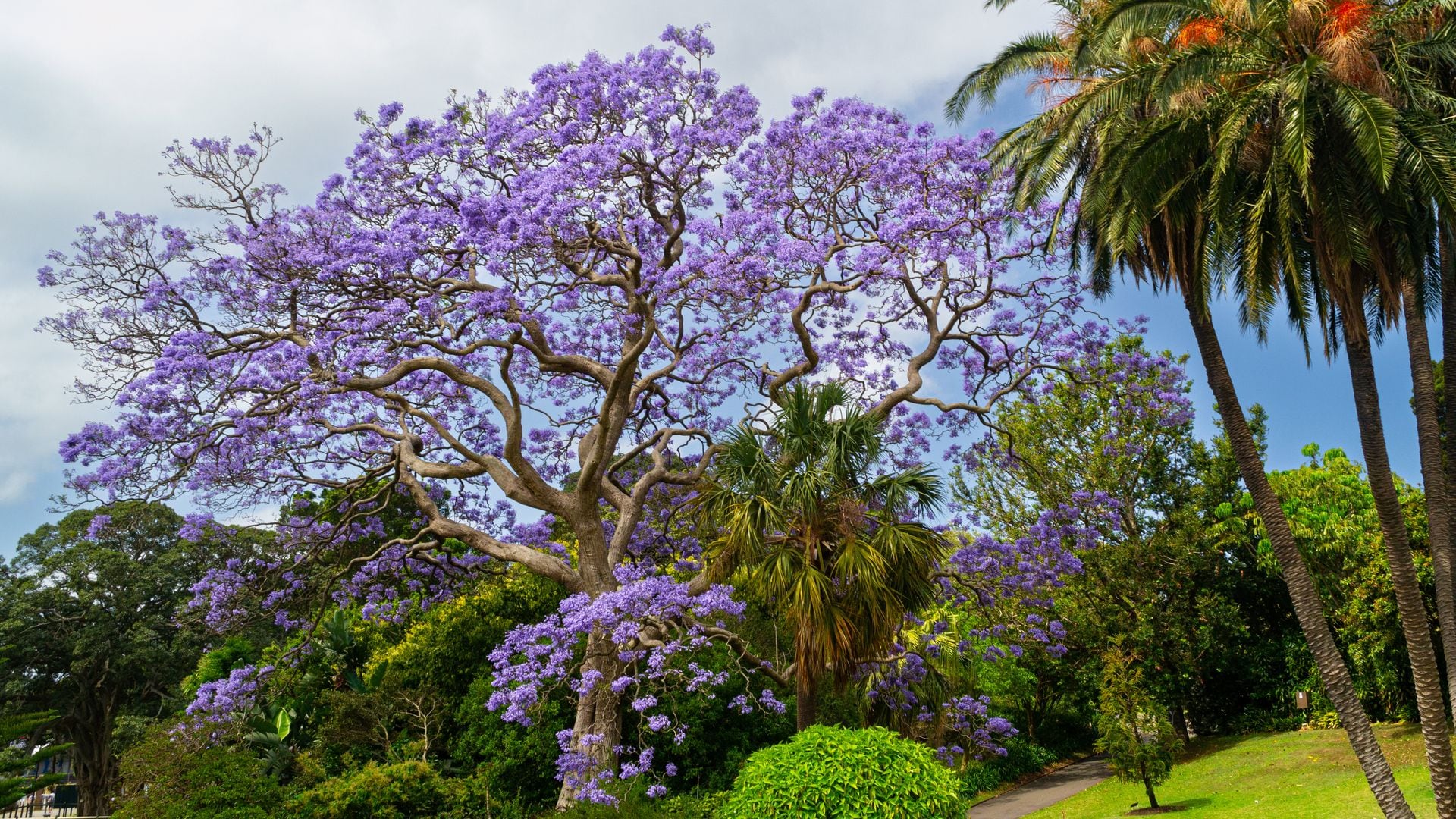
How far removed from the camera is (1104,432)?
2559 centimetres

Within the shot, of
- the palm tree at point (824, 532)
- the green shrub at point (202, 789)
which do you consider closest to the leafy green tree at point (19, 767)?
the green shrub at point (202, 789)

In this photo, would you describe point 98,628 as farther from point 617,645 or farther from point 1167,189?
point 1167,189

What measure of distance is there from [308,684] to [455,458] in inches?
274

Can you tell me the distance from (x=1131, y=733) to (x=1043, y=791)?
5953 mm

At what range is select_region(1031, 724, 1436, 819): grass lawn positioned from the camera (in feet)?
51.4

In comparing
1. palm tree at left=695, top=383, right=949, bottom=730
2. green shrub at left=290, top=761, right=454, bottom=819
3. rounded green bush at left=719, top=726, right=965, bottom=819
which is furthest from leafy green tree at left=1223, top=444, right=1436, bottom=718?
green shrub at left=290, top=761, right=454, bottom=819

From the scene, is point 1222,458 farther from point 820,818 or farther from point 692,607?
point 820,818

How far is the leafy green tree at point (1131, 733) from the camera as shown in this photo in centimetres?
1745

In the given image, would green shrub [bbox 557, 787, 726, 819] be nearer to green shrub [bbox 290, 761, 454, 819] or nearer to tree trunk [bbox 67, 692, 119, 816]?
green shrub [bbox 290, 761, 454, 819]

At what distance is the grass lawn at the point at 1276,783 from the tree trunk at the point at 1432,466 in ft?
10.9

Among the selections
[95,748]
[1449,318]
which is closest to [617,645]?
[1449,318]

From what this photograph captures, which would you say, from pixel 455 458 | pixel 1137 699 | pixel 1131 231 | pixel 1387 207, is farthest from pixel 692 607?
pixel 1387 207

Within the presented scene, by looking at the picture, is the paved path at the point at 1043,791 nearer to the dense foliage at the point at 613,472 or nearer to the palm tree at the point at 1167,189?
the dense foliage at the point at 613,472

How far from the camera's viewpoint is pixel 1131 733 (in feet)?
57.8
